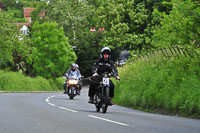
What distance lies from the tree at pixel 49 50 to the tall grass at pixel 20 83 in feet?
6.61

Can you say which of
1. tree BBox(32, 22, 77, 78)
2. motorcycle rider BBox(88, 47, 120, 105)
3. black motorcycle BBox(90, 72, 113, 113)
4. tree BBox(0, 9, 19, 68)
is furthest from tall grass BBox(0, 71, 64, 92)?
motorcycle rider BBox(88, 47, 120, 105)

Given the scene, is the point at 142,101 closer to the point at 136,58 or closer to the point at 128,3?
the point at 136,58

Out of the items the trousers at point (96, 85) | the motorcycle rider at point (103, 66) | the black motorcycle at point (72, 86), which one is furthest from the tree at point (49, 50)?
the motorcycle rider at point (103, 66)

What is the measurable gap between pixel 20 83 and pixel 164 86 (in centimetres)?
3532

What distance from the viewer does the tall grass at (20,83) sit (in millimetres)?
48719

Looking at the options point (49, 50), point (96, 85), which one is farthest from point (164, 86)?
point (49, 50)

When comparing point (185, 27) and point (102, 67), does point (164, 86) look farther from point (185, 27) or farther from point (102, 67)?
point (185, 27)

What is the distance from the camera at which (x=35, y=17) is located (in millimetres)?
79125

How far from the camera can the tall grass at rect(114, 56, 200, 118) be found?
15602 millimetres

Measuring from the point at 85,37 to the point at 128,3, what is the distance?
137ft

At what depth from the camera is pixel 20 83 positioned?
52062 millimetres

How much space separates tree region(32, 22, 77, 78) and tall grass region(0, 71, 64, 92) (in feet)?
6.61

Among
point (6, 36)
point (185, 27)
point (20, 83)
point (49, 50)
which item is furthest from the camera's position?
point (49, 50)

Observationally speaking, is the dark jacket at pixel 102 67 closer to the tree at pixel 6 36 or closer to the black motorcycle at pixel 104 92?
the black motorcycle at pixel 104 92
